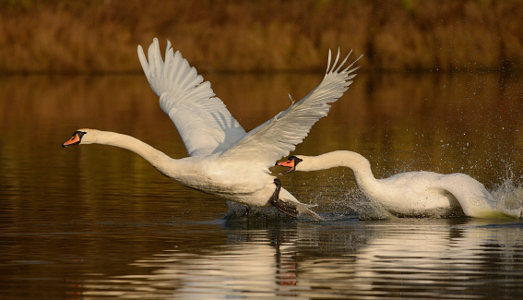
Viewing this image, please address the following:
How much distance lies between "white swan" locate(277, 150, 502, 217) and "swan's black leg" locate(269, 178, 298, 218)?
349 millimetres

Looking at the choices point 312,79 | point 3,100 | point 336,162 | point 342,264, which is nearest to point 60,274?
point 342,264

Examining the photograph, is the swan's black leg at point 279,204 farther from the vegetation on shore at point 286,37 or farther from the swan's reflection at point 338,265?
the vegetation on shore at point 286,37

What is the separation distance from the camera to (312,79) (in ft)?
128

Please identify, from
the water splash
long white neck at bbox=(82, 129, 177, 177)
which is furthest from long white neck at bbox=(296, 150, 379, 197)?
long white neck at bbox=(82, 129, 177, 177)

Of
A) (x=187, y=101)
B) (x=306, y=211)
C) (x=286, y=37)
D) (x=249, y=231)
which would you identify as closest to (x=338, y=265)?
(x=249, y=231)

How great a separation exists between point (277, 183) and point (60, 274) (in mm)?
3522

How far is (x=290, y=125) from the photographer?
38.3 feet

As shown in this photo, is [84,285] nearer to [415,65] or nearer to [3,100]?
[3,100]

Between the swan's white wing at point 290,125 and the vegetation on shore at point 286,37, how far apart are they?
26.4 m

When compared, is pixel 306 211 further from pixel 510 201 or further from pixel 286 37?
pixel 286 37

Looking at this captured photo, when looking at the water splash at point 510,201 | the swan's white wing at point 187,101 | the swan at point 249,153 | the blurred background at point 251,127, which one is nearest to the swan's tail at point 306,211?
the swan at point 249,153

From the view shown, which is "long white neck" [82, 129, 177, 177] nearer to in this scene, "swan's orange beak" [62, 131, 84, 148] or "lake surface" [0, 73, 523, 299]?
"swan's orange beak" [62, 131, 84, 148]

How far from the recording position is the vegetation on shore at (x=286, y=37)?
38.8m

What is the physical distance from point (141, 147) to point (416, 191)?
307cm
